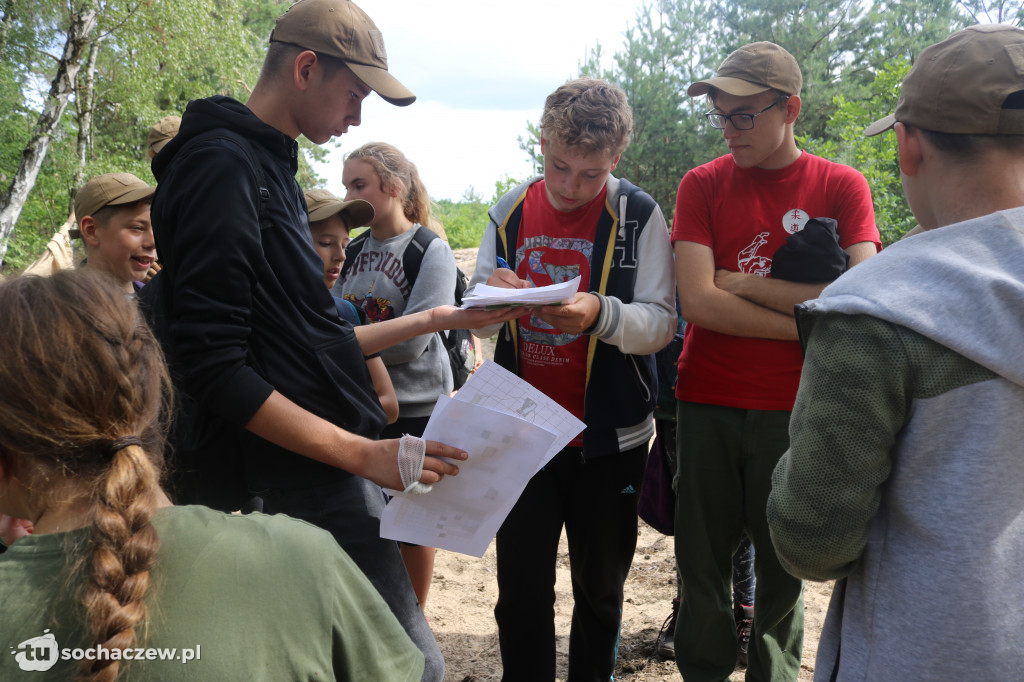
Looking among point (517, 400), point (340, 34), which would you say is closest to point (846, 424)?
point (517, 400)

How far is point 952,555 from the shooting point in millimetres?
1281

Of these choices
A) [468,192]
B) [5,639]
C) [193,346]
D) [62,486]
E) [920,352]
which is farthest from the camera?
[468,192]

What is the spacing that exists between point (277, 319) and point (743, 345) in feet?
5.28

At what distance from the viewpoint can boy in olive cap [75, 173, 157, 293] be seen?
336 centimetres

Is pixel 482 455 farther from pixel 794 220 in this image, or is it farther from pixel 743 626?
pixel 743 626

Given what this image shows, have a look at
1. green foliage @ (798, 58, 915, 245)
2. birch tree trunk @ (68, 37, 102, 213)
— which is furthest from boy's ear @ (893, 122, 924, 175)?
birch tree trunk @ (68, 37, 102, 213)

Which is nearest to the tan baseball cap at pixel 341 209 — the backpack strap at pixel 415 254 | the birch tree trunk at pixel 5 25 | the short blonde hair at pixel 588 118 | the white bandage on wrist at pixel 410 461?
the backpack strap at pixel 415 254

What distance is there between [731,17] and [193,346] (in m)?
15.8

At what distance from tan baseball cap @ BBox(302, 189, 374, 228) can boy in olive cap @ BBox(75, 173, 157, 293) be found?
0.72 metres

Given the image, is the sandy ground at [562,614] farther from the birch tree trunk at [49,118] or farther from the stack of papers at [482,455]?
the birch tree trunk at [49,118]

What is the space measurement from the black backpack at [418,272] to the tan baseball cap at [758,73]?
1.36 meters

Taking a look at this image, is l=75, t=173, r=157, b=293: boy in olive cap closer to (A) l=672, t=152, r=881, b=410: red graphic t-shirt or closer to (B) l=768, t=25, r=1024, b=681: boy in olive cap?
(A) l=672, t=152, r=881, b=410: red graphic t-shirt

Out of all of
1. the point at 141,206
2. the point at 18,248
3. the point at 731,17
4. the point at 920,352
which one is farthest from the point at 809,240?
the point at 18,248

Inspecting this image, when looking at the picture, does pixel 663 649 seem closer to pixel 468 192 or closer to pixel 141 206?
pixel 141 206
